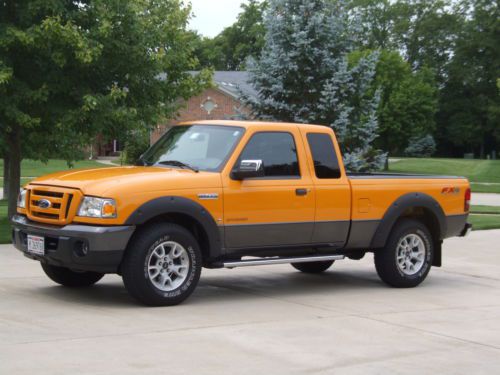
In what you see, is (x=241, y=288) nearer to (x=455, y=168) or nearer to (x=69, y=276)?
(x=69, y=276)

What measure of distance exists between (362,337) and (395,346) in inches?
15.3

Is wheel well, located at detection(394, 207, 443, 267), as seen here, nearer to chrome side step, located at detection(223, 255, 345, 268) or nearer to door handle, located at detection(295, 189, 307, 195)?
chrome side step, located at detection(223, 255, 345, 268)

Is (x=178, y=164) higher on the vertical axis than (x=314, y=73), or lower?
lower

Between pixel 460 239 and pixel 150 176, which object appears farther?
pixel 460 239

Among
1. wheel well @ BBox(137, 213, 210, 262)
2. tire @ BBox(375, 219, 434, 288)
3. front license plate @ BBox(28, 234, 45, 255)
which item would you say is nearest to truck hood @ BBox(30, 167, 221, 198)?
wheel well @ BBox(137, 213, 210, 262)

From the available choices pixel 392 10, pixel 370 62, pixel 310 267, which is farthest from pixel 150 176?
pixel 392 10

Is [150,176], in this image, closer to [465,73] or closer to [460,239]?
[460,239]

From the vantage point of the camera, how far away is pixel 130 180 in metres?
8.66

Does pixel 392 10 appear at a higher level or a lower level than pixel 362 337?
higher

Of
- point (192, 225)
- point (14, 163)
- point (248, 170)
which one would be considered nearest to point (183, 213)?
point (192, 225)

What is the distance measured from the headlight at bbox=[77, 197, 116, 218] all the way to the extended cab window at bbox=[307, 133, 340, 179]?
8.18 ft

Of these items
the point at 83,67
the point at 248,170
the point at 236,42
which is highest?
the point at 236,42

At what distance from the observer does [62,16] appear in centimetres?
1523

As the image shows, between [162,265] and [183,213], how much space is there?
0.54 meters
